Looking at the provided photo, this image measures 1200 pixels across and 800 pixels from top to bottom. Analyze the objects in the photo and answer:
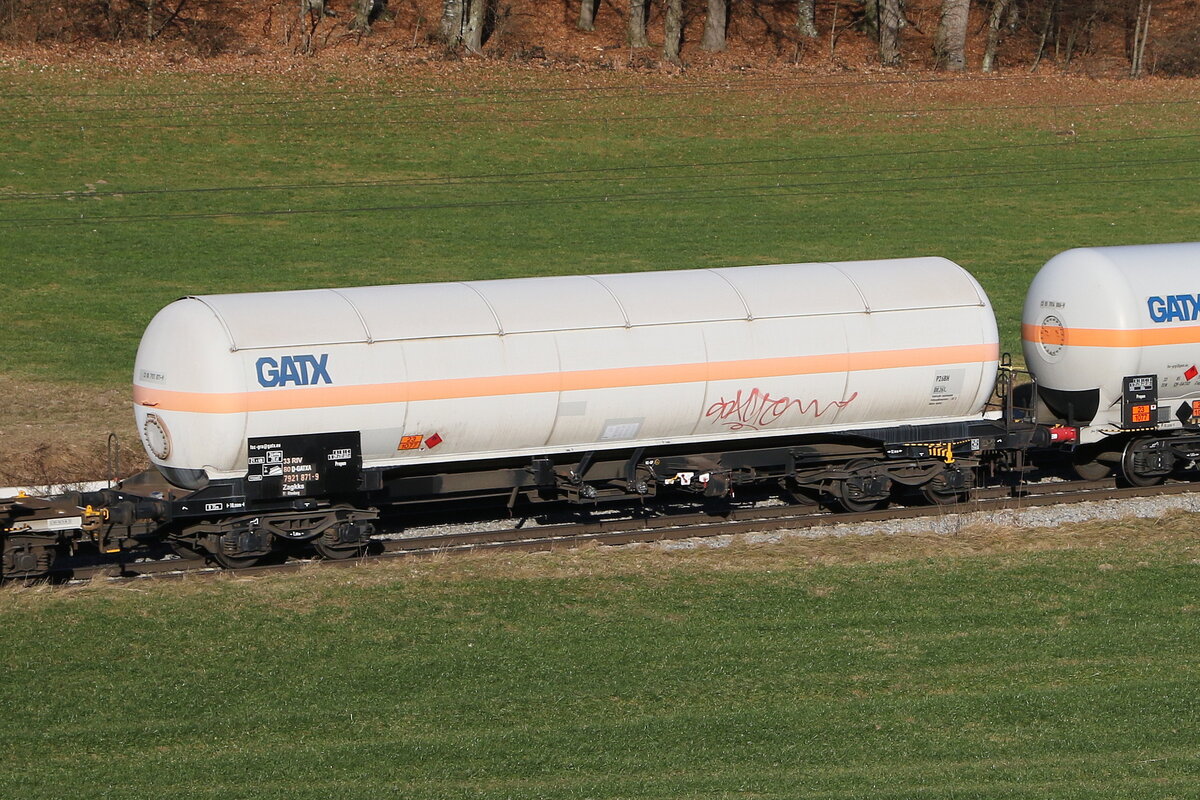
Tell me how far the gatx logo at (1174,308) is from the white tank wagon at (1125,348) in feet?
0.05

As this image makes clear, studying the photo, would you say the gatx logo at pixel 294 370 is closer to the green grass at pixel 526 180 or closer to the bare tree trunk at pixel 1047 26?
the green grass at pixel 526 180

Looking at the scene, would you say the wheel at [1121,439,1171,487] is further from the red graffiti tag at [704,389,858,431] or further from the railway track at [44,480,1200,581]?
the red graffiti tag at [704,389,858,431]

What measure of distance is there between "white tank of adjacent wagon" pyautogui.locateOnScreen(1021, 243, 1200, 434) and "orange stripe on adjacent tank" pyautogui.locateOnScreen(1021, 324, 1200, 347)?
1cm

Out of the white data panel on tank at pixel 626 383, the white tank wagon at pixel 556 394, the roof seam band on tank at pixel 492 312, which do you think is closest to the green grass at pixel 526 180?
the white tank wagon at pixel 556 394

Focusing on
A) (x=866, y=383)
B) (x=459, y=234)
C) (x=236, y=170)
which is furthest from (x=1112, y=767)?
(x=236, y=170)

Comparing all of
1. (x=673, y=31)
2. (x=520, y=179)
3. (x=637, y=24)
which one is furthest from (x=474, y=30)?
(x=520, y=179)

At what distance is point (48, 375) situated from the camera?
29.8 meters

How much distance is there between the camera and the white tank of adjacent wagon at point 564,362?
59.0 ft

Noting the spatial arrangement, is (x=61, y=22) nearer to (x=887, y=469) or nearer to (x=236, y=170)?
(x=236, y=170)

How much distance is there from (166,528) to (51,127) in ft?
106

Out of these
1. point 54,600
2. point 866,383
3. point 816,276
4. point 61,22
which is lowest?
point 54,600

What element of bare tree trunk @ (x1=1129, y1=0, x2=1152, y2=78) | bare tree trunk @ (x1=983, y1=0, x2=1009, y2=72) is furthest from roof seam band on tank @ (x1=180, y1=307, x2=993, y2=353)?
bare tree trunk @ (x1=983, y1=0, x2=1009, y2=72)

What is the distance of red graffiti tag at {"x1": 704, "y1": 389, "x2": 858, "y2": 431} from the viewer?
20.0m

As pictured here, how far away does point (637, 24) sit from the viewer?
60.3 metres
